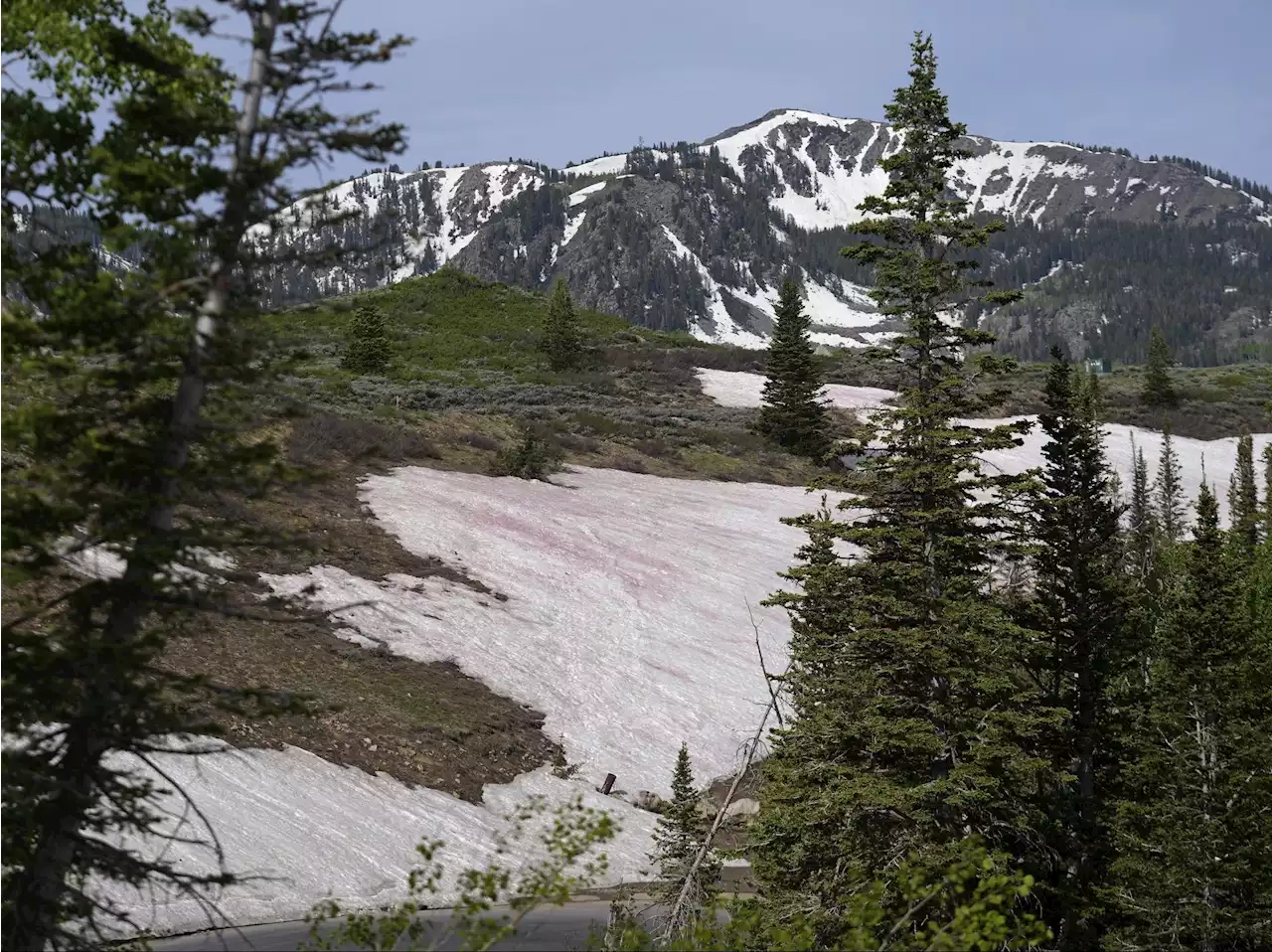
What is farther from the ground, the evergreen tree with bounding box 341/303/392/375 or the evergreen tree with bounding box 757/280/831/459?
the evergreen tree with bounding box 341/303/392/375

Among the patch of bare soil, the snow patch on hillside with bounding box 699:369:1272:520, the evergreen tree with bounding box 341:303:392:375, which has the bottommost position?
the patch of bare soil

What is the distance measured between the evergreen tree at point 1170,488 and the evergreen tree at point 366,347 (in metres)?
47.7

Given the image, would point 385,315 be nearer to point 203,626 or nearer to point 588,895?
point 588,895

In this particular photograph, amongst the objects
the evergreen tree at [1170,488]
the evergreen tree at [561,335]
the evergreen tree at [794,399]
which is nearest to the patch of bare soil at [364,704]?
the evergreen tree at [794,399]

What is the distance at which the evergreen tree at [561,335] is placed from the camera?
78.4 meters

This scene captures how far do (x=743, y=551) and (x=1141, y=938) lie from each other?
865 inches

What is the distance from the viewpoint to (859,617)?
1717cm

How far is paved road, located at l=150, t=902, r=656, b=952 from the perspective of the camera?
15891mm

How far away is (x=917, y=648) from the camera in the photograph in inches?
651

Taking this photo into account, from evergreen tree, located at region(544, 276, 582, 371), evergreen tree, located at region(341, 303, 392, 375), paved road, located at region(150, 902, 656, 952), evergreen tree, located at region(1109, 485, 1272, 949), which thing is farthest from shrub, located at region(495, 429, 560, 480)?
evergreen tree, located at region(544, 276, 582, 371)

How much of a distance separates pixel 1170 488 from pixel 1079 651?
53310 millimetres

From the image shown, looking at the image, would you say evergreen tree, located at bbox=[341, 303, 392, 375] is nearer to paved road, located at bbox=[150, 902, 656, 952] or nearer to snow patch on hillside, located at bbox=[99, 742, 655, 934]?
snow patch on hillside, located at bbox=[99, 742, 655, 934]

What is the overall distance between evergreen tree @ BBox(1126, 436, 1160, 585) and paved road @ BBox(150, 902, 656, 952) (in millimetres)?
47375

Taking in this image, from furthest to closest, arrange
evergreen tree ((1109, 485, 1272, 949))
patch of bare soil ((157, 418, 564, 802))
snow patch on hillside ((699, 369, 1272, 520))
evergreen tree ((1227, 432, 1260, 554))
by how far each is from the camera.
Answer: snow patch on hillside ((699, 369, 1272, 520)) → evergreen tree ((1227, 432, 1260, 554)) → patch of bare soil ((157, 418, 564, 802)) → evergreen tree ((1109, 485, 1272, 949))
